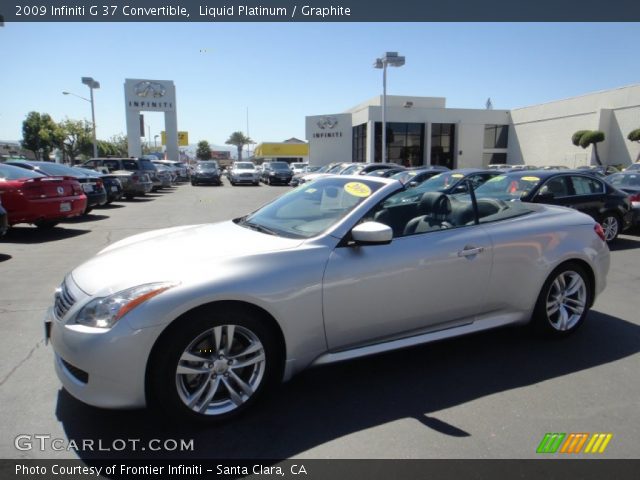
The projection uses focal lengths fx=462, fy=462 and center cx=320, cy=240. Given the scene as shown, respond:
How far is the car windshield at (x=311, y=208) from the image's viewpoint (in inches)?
137

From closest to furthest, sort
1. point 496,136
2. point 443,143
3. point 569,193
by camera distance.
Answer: point 569,193
point 443,143
point 496,136

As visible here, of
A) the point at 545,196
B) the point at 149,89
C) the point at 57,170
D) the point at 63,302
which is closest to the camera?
the point at 63,302

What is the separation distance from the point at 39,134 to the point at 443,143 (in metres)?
51.4

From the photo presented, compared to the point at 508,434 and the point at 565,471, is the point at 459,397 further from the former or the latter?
the point at 565,471

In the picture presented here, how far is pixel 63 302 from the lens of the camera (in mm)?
2936

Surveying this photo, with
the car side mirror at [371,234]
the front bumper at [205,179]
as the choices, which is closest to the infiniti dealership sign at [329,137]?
the front bumper at [205,179]

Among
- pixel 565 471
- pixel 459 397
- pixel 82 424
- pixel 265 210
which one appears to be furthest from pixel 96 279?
pixel 565 471

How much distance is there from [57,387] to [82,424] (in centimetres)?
62

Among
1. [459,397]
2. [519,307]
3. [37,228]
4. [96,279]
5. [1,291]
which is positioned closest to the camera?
[96,279]

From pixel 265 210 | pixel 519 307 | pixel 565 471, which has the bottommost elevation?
pixel 565 471

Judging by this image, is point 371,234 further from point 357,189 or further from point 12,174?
point 12,174

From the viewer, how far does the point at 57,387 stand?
332 cm

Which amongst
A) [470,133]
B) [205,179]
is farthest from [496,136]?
[205,179]

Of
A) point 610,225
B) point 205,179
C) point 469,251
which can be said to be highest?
point 205,179
